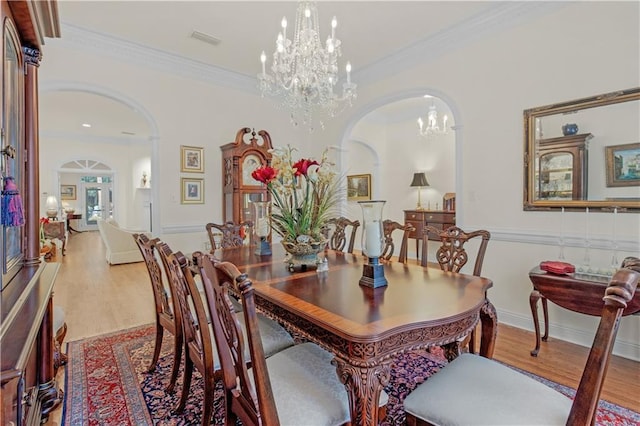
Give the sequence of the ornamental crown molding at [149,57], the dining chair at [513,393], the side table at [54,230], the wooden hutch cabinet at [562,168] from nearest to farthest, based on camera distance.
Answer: the dining chair at [513,393], the wooden hutch cabinet at [562,168], the ornamental crown molding at [149,57], the side table at [54,230]

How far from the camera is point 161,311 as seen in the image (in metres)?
2.31

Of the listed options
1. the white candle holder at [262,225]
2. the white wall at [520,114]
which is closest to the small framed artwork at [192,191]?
the white candle holder at [262,225]

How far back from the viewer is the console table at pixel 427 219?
563 cm

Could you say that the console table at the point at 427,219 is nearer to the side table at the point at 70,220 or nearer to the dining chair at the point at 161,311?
the dining chair at the point at 161,311

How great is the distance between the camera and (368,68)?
4.43 meters

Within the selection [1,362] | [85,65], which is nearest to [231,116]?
[85,65]

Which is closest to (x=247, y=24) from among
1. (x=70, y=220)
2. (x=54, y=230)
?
(x=54, y=230)

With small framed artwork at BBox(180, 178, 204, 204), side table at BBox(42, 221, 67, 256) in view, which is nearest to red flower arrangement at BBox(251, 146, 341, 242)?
small framed artwork at BBox(180, 178, 204, 204)

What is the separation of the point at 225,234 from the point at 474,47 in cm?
323

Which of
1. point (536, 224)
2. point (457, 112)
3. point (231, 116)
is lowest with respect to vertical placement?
point (536, 224)

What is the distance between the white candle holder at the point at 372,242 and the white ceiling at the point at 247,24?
2.28 metres

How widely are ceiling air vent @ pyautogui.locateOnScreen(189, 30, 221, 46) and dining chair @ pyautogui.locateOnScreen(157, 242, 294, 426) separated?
2751 millimetres

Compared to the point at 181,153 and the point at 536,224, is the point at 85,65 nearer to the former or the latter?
the point at 181,153

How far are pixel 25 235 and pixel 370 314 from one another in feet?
6.33
